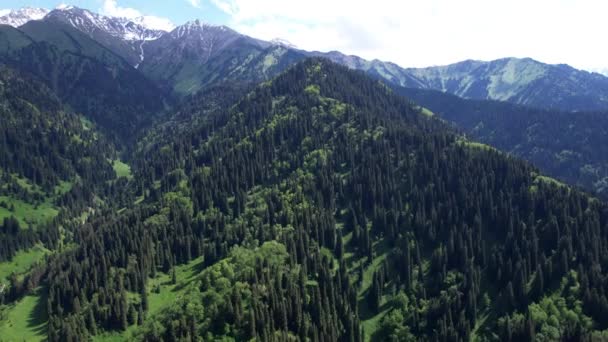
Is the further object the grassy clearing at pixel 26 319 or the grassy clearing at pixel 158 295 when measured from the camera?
the grassy clearing at pixel 26 319

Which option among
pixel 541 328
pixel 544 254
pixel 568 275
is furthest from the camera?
pixel 544 254

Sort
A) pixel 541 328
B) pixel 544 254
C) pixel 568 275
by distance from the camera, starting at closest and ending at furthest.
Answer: pixel 541 328 < pixel 568 275 < pixel 544 254

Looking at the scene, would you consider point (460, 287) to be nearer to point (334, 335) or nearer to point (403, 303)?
point (403, 303)

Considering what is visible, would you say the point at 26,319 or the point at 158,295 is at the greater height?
the point at 158,295

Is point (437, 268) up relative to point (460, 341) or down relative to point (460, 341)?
up

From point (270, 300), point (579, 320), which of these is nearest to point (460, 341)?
point (579, 320)

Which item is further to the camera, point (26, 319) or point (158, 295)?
point (158, 295)

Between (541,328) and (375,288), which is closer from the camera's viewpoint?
(541,328)

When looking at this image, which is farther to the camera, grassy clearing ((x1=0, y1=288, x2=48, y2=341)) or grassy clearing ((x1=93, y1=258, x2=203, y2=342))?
grassy clearing ((x1=0, y1=288, x2=48, y2=341))
